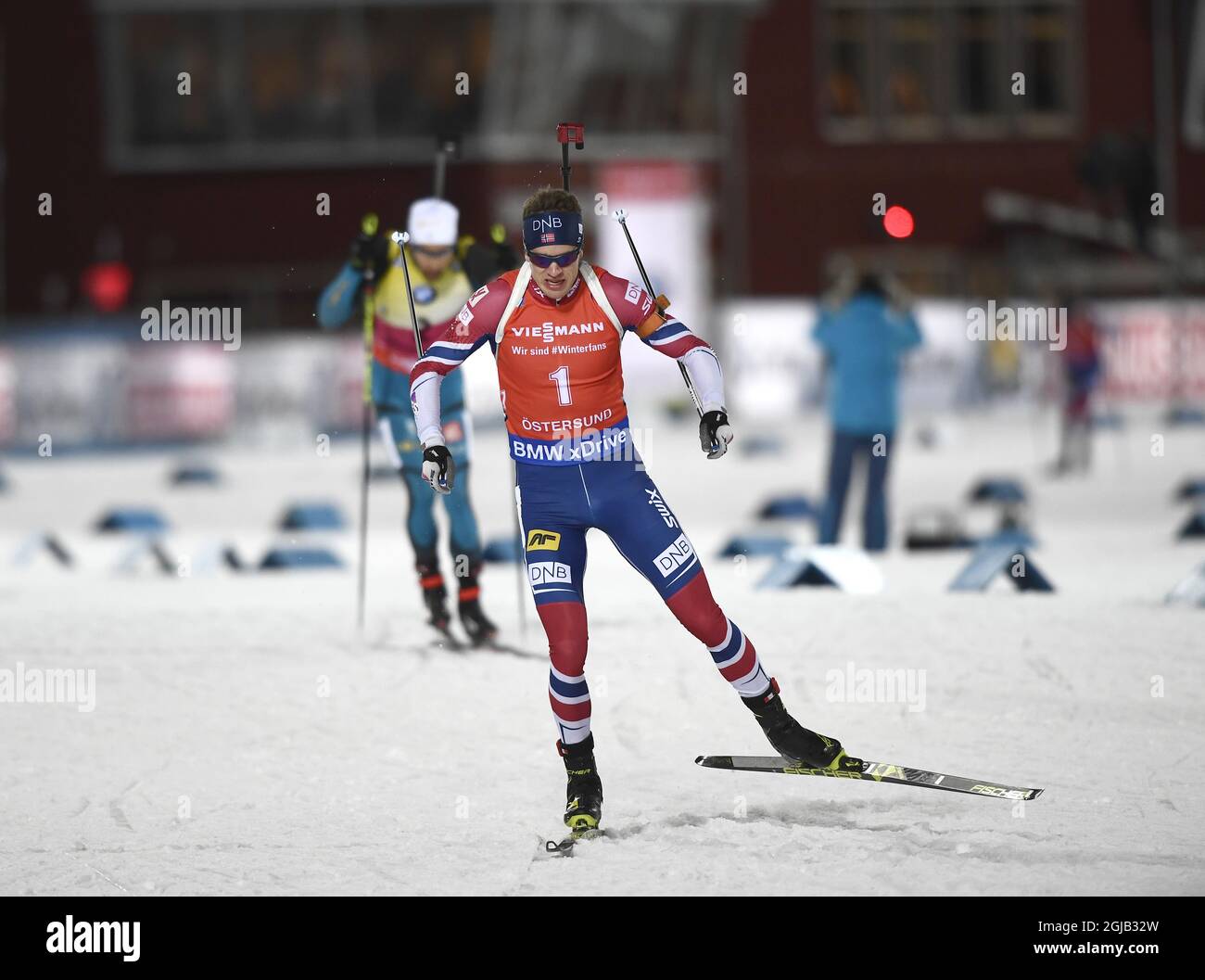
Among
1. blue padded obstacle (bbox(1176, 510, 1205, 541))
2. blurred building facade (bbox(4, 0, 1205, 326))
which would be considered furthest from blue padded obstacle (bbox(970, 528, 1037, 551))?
blurred building facade (bbox(4, 0, 1205, 326))

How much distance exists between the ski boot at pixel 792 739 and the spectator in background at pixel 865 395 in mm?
6292

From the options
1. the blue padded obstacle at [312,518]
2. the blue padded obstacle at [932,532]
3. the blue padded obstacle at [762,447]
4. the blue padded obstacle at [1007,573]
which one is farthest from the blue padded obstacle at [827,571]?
the blue padded obstacle at [762,447]

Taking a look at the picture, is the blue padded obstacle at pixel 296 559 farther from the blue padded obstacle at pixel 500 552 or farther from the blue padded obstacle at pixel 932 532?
the blue padded obstacle at pixel 932 532

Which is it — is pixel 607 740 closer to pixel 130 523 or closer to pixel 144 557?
pixel 144 557

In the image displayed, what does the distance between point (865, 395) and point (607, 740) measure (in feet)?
18.6

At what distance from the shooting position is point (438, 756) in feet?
25.2

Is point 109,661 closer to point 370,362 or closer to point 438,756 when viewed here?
point 370,362

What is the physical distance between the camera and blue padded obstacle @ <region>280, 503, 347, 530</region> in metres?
16.3

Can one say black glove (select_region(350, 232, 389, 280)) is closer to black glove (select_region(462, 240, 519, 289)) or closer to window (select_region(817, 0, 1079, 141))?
black glove (select_region(462, 240, 519, 289))

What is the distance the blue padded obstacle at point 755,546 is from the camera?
1389cm

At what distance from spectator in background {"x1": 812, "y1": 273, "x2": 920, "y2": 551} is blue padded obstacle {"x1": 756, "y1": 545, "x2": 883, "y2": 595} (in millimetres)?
1404

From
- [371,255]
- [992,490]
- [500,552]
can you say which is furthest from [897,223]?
[992,490]
